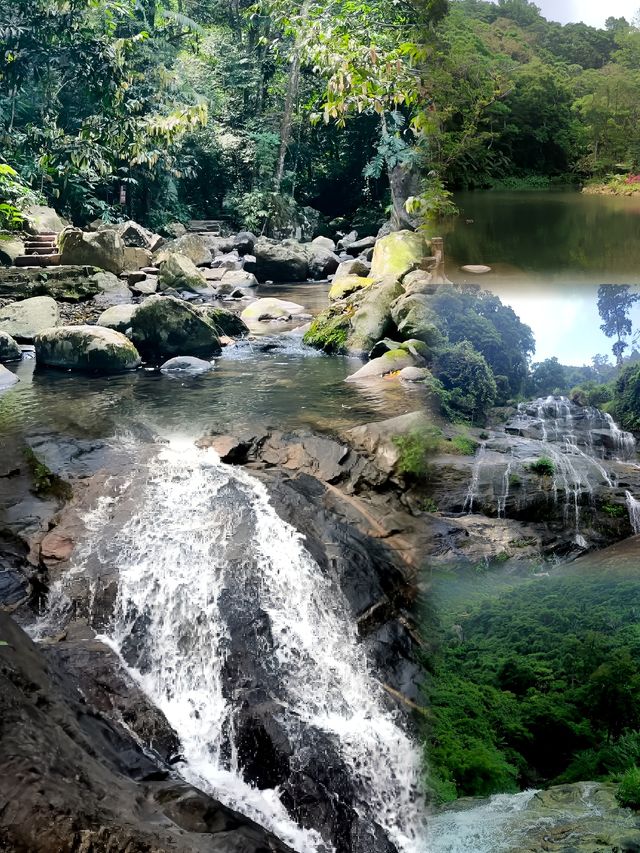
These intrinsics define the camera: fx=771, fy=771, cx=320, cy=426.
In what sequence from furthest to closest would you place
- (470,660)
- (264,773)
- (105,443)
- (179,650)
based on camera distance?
1. (105,443)
2. (179,650)
3. (264,773)
4. (470,660)

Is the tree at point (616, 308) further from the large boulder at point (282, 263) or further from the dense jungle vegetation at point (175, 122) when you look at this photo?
the large boulder at point (282, 263)

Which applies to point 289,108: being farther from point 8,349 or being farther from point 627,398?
point 627,398

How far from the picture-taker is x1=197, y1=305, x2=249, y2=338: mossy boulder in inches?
344

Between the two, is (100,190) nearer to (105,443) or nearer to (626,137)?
(105,443)

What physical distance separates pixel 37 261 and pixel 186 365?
2.60m

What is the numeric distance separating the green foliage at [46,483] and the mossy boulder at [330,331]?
9.58 feet

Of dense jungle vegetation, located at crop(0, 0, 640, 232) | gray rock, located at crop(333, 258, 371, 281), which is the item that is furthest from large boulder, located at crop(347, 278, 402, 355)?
gray rock, located at crop(333, 258, 371, 281)

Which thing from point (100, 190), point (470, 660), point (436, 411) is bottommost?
point (470, 660)

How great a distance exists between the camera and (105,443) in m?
6.14

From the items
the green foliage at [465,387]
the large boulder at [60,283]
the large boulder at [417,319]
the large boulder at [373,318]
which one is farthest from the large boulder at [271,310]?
the green foliage at [465,387]

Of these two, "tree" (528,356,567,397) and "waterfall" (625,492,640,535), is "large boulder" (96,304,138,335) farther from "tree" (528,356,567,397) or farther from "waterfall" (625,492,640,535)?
"waterfall" (625,492,640,535)

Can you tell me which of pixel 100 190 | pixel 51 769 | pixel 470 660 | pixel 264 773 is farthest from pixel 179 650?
pixel 100 190

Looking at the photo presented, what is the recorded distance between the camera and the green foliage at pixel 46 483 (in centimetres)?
552

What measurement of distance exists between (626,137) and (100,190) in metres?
6.27
